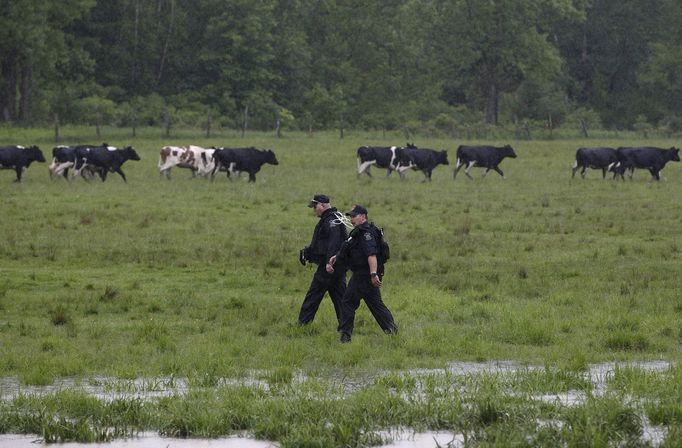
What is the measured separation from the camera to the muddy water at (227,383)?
10.1 metres

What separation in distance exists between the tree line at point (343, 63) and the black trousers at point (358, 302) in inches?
2204

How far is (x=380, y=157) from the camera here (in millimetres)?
45062

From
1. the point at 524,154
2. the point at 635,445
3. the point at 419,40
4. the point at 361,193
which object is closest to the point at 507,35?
the point at 419,40

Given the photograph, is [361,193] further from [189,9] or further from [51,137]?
[189,9]

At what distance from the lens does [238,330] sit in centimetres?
1593

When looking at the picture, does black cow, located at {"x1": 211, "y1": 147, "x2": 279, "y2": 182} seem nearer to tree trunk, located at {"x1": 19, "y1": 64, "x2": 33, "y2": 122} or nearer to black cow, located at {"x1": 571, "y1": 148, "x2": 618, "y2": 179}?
black cow, located at {"x1": 571, "y1": 148, "x2": 618, "y2": 179}

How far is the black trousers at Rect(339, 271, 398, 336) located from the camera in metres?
14.8

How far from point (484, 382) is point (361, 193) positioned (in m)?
25.1

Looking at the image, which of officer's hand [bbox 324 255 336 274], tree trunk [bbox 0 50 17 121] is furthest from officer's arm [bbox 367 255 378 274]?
tree trunk [bbox 0 50 17 121]

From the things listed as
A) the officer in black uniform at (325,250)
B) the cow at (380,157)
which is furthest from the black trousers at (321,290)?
the cow at (380,157)

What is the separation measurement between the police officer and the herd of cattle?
2729 centimetres

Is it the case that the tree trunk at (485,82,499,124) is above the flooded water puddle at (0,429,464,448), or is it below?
above

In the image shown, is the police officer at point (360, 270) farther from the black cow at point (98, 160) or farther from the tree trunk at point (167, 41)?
the tree trunk at point (167, 41)

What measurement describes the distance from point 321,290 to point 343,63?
79.5m
